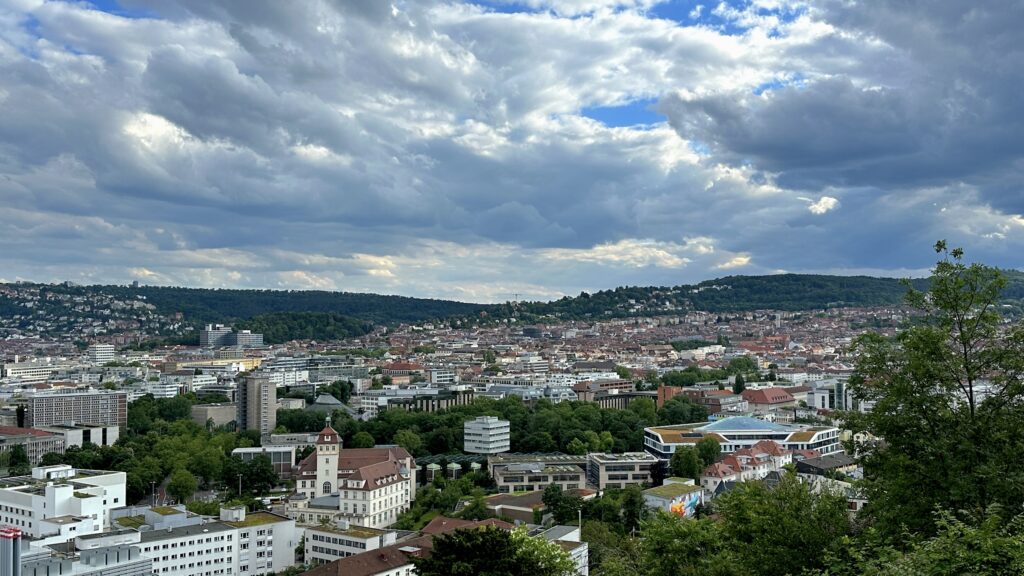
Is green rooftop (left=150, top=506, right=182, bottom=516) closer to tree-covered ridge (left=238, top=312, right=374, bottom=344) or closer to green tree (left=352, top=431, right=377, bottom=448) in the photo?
green tree (left=352, top=431, right=377, bottom=448)

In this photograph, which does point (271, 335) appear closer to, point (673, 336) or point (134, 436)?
point (673, 336)

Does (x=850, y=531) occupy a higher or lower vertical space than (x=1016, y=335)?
lower

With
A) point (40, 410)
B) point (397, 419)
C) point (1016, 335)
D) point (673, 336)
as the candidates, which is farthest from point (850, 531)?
point (673, 336)

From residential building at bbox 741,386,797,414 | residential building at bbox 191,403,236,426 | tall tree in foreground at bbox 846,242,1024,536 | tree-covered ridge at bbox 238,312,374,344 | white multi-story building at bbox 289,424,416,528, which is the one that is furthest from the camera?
tree-covered ridge at bbox 238,312,374,344

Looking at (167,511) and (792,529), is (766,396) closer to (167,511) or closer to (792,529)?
(167,511)

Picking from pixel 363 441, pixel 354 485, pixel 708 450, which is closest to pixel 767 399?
pixel 708 450

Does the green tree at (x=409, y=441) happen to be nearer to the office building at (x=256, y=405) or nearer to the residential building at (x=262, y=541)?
the office building at (x=256, y=405)

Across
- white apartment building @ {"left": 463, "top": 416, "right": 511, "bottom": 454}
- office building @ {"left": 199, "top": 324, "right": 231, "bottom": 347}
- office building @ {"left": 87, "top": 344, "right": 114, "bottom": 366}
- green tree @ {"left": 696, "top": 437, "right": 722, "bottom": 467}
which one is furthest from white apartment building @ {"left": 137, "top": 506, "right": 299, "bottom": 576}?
office building @ {"left": 199, "top": 324, "right": 231, "bottom": 347}
